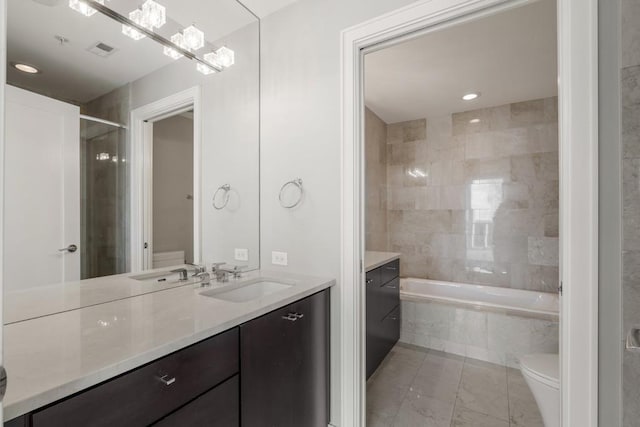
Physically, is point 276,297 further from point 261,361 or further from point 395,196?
point 395,196

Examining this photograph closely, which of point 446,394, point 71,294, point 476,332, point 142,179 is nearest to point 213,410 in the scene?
point 71,294

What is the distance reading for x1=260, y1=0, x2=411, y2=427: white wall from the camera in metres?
1.69

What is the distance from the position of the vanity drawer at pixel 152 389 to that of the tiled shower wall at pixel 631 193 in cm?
128

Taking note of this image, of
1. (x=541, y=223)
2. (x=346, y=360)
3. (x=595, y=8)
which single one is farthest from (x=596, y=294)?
(x=541, y=223)

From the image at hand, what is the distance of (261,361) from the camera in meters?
1.21

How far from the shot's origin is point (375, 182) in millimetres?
3811

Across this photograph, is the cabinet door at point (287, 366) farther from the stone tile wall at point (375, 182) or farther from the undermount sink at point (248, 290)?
the stone tile wall at point (375, 182)

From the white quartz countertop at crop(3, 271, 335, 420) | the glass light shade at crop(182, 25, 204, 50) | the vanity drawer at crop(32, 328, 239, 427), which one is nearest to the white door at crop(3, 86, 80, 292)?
the white quartz countertop at crop(3, 271, 335, 420)

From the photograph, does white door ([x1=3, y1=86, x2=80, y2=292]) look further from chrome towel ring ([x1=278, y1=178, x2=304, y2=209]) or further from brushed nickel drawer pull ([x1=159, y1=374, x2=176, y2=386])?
chrome towel ring ([x1=278, y1=178, x2=304, y2=209])

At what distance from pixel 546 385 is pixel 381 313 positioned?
1192 millimetres

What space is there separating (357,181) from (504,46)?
1.72m

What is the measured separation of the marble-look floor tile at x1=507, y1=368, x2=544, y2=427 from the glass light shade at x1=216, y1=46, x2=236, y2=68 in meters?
2.92

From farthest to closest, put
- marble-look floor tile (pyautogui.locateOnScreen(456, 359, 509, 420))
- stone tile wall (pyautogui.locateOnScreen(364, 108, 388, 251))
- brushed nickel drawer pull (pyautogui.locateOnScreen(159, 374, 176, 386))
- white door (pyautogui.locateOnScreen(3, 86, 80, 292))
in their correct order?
1. stone tile wall (pyautogui.locateOnScreen(364, 108, 388, 251))
2. marble-look floor tile (pyautogui.locateOnScreen(456, 359, 509, 420))
3. white door (pyautogui.locateOnScreen(3, 86, 80, 292))
4. brushed nickel drawer pull (pyautogui.locateOnScreen(159, 374, 176, 386))

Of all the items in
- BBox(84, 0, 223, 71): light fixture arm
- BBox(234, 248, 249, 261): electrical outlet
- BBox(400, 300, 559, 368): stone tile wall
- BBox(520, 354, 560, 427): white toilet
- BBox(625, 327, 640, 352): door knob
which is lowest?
BBox(400, 300, 559, 368): stone tile wall
